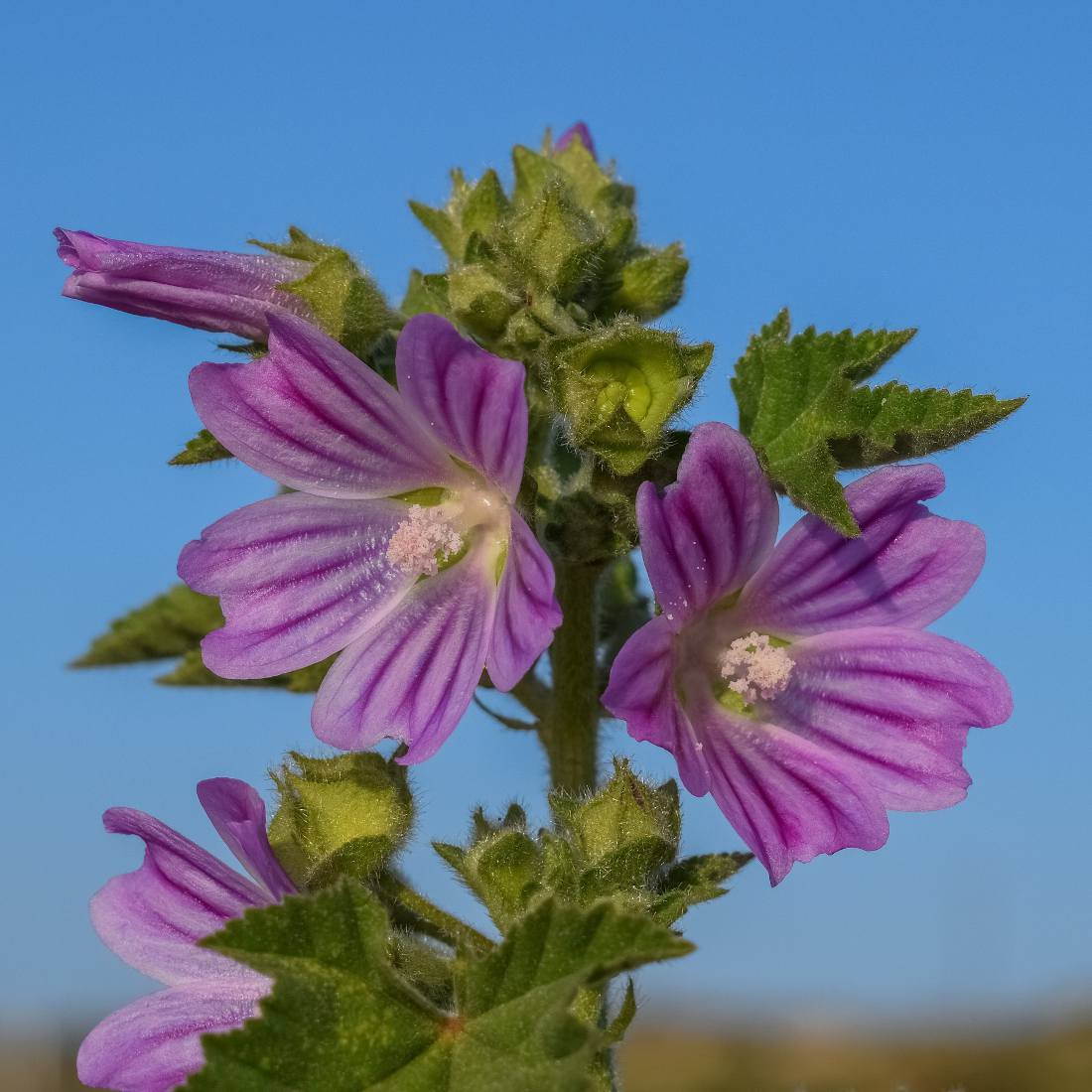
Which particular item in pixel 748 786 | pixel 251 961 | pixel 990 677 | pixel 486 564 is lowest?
pixel 251 961

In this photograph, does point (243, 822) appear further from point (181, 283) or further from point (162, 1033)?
point (181, 283)

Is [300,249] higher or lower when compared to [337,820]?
higher

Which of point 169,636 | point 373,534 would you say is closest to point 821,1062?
point 169,636

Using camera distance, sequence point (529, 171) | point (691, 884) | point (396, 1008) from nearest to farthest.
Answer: point (396, 1008) → point (691, 884) → point (529, 171)

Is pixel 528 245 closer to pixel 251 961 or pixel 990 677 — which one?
pixel 990 677

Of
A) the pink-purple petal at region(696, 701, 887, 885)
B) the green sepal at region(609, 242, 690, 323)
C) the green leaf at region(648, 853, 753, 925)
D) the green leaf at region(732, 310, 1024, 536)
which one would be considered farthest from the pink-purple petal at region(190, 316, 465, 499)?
the green leaf at region(648, 853, 753, 925)

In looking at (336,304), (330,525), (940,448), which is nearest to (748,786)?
(940,448)

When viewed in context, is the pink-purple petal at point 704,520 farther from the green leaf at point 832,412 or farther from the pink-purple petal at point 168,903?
the pink-purple petal at point 168,903
